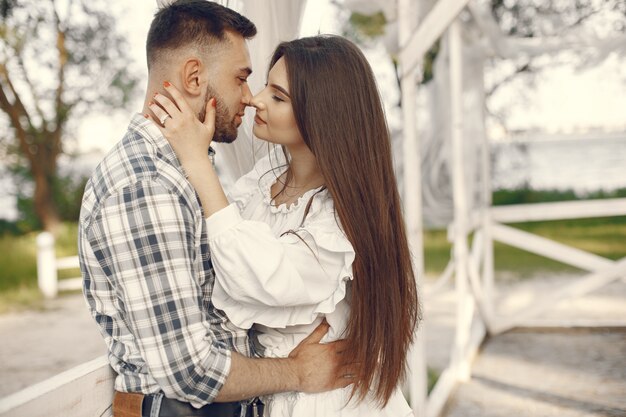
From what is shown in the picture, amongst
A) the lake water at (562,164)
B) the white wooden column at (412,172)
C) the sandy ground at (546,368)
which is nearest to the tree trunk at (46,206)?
the lake water at (562,164)

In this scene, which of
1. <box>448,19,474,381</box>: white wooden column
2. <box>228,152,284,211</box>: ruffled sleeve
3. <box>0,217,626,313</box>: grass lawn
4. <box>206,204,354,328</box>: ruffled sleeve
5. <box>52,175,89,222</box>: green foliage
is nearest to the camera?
<box>206,204,354,328</box>: ruffled sleeve

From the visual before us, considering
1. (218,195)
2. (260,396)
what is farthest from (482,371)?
(218,195)

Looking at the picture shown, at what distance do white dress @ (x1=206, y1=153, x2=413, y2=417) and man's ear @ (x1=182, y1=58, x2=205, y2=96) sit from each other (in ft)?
1.06

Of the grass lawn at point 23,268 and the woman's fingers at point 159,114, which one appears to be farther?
the grass lawn at point 23,268

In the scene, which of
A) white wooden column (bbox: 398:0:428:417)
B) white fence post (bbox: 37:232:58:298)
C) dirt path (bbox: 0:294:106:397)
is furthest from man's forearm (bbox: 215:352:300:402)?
white fence post (bbox: 37:232:58:298)

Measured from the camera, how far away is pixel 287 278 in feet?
4.96

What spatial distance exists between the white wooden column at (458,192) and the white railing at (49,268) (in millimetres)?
5242

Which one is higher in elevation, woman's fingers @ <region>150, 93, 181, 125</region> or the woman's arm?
woman's fingers @ <region>150, 93, 181, 125</region>

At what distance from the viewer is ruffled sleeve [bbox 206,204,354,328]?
1487 millimetres

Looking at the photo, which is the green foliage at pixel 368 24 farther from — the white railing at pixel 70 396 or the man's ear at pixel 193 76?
the white railing at pixel 70 396

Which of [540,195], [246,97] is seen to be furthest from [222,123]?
[540,195]

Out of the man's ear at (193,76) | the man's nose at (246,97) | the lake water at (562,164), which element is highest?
the man's ear at (193,76)

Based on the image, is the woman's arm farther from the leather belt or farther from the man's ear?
the leather belt

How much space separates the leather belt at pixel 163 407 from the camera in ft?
5.00
